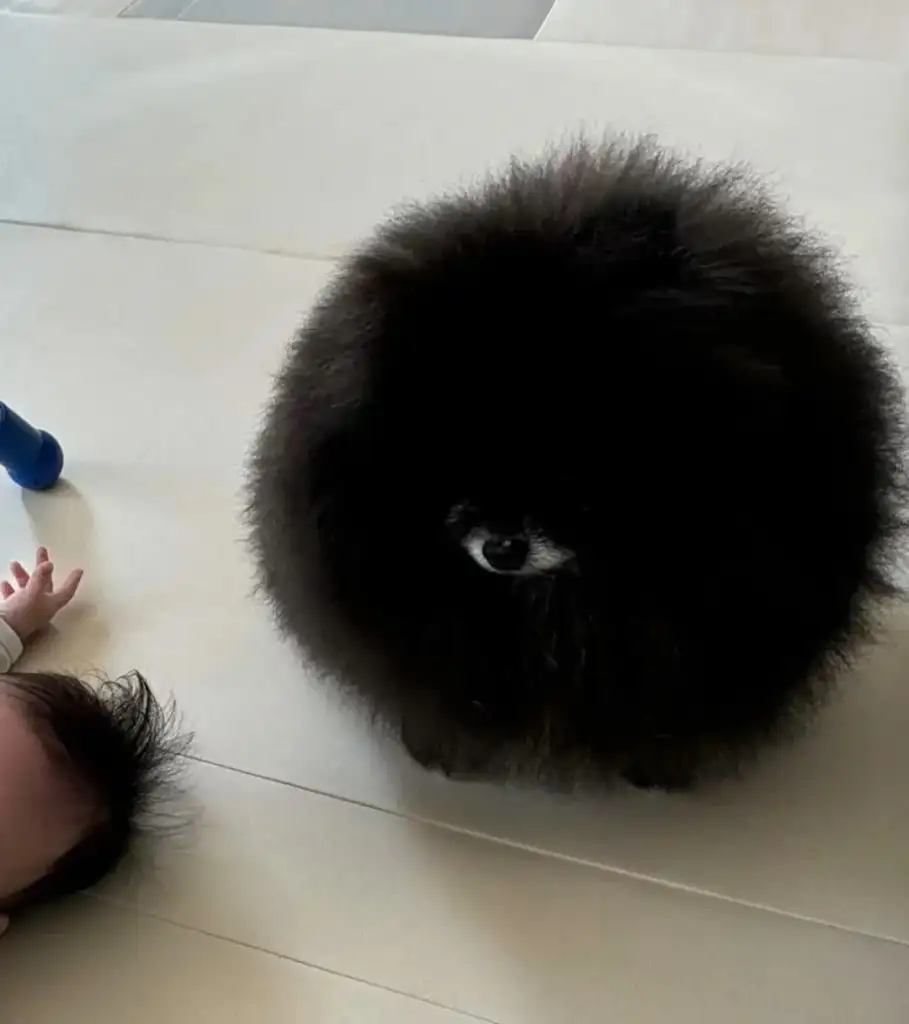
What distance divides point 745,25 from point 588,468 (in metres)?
1.29

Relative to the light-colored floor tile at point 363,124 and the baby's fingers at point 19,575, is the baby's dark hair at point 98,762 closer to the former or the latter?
the baby's fingers at point 19,575

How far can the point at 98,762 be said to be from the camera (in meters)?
0.86

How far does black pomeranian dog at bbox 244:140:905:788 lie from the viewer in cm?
62

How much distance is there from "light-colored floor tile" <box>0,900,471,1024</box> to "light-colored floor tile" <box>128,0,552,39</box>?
132 centimetres

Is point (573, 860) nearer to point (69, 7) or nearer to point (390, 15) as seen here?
point (390, 15)

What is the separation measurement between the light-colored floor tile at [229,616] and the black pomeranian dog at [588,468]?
10cm

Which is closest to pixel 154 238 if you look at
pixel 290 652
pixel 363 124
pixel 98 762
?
pixel 363 124

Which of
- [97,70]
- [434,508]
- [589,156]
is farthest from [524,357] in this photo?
[97,70]

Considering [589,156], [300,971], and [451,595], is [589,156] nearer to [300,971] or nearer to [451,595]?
[451,595]

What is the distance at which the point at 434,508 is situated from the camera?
2.18ft

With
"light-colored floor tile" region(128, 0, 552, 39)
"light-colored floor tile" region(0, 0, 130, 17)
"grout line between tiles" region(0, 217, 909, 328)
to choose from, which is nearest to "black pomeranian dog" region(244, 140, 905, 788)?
"grout line between tiles" region(0, 217, 909, 328)

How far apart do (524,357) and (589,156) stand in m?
0.23

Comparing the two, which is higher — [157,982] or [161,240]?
[161,240]

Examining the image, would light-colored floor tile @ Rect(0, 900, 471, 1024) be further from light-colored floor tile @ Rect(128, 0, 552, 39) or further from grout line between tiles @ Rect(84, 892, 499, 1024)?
light-colored floor tile @ Rect(128, 0, 552, 39)
